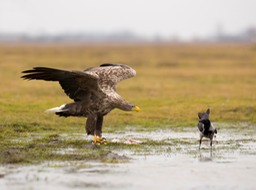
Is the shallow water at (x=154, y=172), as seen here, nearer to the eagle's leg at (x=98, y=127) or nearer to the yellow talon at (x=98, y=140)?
the yellow talon at (x=98, y=140)

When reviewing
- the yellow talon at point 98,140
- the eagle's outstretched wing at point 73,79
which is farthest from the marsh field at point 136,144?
the eagle's outstretched wing at point 73,79

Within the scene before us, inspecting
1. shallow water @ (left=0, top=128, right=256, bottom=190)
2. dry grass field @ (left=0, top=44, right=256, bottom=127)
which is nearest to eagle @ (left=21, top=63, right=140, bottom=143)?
shallow water @ (left=0, top=128, right=256, bottom=190)

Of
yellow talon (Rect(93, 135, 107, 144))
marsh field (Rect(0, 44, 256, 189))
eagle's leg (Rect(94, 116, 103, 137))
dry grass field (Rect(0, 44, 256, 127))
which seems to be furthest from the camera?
dry grass field (Rect(0, 44, 256, 127))

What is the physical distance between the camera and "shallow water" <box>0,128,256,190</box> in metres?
10.3

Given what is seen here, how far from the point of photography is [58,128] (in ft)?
57.0

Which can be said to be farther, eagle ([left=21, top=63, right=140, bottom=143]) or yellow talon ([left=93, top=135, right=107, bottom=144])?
yellow talon ([left=93, top=135, right=107, bottom=144])

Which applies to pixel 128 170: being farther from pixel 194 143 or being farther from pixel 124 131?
pixel 124 131

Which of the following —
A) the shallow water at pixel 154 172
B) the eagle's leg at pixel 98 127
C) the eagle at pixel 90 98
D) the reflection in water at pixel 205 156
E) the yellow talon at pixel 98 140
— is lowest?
the shallow water at pixel 154 172

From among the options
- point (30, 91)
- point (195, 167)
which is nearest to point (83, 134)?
point (195, 167)

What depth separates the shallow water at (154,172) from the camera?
10.3 metres

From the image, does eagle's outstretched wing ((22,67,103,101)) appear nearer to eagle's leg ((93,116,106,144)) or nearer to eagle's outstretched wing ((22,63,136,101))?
eagle's outstretched wing ((22,63,136,101))

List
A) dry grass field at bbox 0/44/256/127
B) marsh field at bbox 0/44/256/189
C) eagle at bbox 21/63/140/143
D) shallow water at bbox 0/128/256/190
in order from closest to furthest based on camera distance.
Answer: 1. shallow water at bbox 0/128/256/190
2. marsh field at bbox 0/44/256/189
3. eagle at bbox 21/63/140/143
4. dry grass field at bbox 0/44/256/127

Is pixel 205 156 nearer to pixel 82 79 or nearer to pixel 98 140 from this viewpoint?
pixel 98 140

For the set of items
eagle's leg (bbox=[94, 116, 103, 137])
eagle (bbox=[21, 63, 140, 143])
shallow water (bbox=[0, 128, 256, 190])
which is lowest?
shallow water (bbox=[0, 128, 256, 190])
